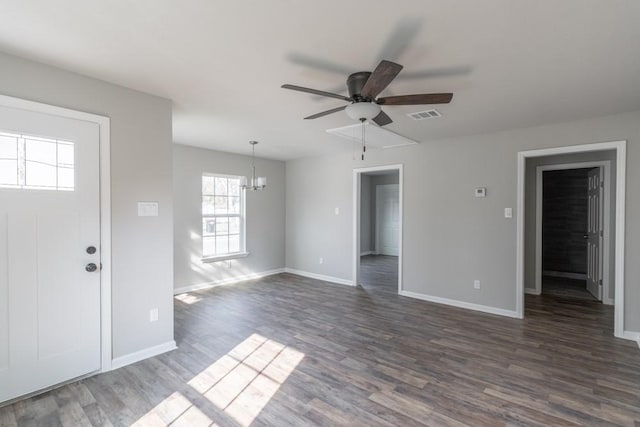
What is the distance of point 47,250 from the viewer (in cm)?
238

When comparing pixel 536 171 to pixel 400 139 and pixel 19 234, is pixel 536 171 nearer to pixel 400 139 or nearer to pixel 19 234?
pixel 400 139

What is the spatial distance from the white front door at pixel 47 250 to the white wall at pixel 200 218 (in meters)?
2.54

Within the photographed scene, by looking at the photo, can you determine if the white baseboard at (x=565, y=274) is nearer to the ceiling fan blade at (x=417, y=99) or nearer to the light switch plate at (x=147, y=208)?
the ceiling fan blade at (x=417, y=99)

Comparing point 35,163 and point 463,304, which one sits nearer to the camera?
point 35,163

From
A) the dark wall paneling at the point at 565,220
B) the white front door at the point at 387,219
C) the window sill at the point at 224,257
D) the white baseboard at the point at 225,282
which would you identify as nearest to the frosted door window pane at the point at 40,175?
the white baseboard at the point at 225,282

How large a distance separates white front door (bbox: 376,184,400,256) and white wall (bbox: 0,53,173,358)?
728cm

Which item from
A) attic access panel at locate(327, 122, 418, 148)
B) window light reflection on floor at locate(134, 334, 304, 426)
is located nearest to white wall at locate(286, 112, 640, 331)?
attic access panel at locate(327, 122, 418, 148)


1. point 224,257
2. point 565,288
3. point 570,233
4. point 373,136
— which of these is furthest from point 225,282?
point 570,233

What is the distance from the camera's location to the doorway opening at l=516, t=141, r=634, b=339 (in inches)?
136

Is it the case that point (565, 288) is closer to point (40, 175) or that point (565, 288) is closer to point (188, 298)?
point (188, 298)

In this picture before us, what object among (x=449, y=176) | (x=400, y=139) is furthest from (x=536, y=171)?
(x=400, y=139)

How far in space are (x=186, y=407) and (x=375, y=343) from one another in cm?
185

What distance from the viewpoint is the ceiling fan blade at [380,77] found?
71.8 inches

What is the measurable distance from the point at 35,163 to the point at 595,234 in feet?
23.7
